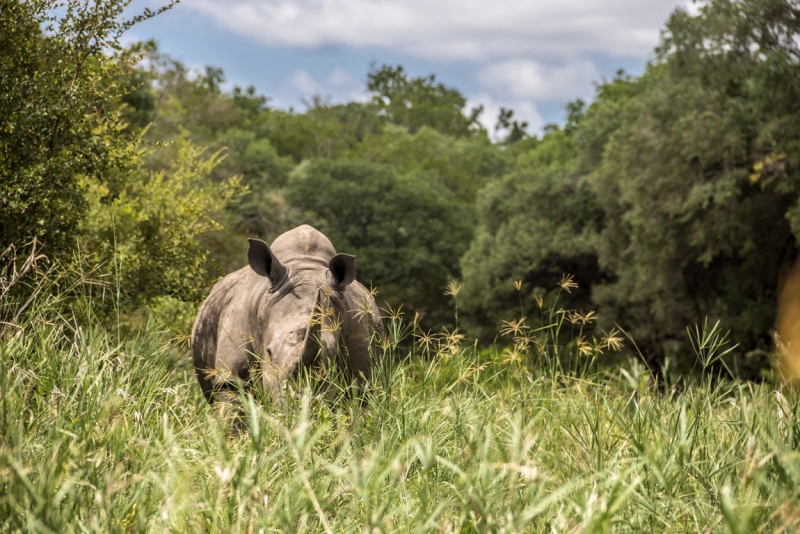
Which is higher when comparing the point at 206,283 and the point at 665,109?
the point at 665,109

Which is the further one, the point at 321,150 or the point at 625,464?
the point at 321,150

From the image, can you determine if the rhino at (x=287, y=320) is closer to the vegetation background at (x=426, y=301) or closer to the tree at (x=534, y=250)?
the vegetation background at (x=426, y=301)

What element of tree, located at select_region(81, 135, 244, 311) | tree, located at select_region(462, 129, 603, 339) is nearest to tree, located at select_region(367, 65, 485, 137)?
tree, located at select_region(462, 129, 603, 339)

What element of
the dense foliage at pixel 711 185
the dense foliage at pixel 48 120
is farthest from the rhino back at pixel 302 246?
A: the dense foliage at pixel 711 185

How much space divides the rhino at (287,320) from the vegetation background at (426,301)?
0.24m

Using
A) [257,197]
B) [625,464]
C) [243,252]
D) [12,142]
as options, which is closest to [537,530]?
[625,464]

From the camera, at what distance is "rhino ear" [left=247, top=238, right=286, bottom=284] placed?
17.5 feet

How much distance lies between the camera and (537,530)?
322 centimetres

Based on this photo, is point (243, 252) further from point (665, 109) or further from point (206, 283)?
point (206, 283)

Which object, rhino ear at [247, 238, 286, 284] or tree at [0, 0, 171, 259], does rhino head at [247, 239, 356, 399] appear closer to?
rhino ear at [247, 238, 286, 284]

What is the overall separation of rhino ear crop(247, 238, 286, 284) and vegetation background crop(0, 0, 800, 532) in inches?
32.1

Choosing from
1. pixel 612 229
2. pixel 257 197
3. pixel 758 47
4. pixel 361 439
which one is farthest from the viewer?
pixel 257 197

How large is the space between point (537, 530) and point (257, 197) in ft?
104

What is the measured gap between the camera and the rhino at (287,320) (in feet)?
15.7
